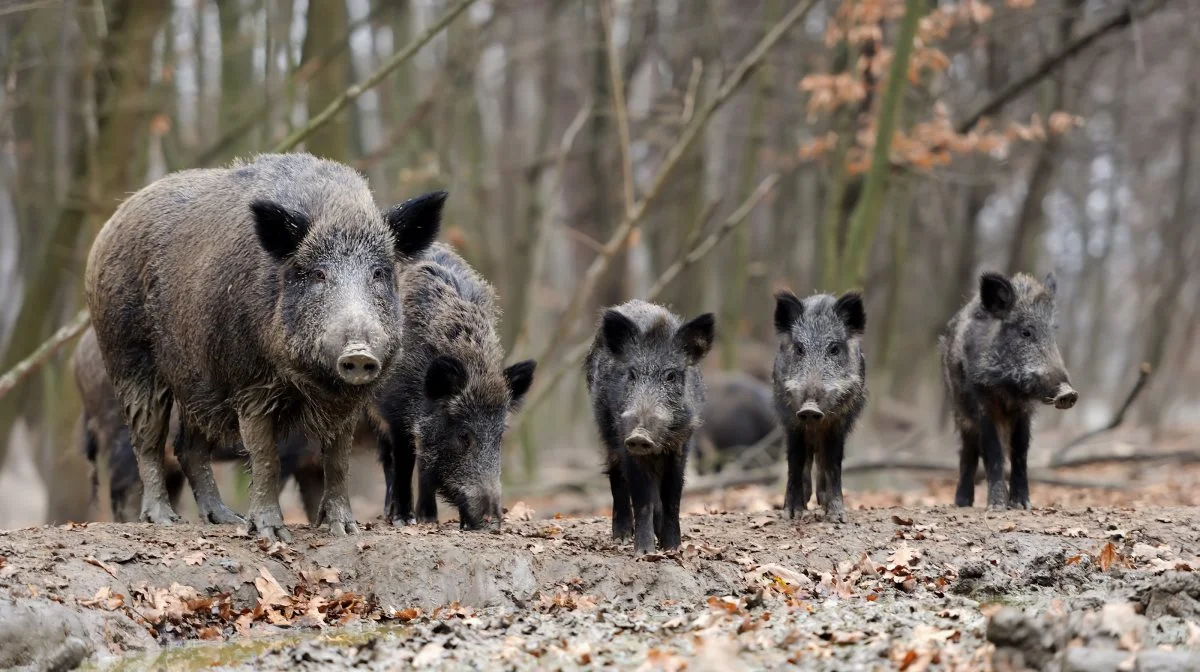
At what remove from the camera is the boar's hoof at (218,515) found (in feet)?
30.5

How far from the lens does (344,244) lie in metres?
8.15

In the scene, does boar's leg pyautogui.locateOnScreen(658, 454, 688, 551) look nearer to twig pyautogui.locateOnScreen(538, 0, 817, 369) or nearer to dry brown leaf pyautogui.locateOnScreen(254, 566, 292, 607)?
dry brown leaf pyautogui.locateOnScreen(254, 566, 292, 607)

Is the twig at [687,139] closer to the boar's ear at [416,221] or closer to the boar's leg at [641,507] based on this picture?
the boar's ear at [416,221]

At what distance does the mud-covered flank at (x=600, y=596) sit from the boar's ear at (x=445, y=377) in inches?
38.1

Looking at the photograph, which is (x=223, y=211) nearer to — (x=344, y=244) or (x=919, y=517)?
(x=344, y=244)

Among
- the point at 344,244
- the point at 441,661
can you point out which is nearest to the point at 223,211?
the point at 344,244

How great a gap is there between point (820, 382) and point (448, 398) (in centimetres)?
263

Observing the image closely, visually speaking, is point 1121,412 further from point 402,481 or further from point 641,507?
point 402,481

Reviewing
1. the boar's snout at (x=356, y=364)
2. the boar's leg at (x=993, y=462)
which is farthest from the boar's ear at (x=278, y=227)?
the boar's leg at (x=993, y=462)

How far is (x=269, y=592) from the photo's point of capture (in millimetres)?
7465

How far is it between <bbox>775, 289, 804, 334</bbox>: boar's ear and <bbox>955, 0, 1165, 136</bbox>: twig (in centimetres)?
650

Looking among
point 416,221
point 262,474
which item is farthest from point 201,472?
point 416,221

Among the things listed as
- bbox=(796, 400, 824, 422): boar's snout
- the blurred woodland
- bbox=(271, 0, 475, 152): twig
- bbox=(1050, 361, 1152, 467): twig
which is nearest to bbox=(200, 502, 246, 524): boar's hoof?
the blurred woodland

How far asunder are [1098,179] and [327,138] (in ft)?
A: 97.3
